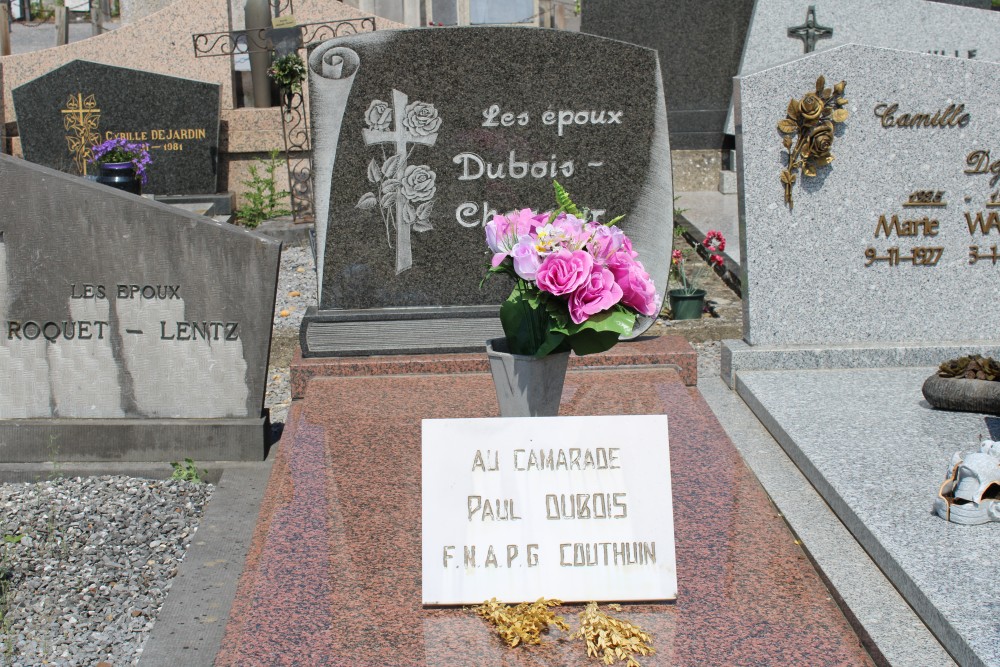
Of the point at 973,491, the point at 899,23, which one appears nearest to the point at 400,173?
the point at 973,491

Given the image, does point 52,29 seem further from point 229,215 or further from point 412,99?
point 412,99

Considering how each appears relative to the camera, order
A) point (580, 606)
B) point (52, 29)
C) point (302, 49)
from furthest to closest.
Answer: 1. point (52, 29)
2. point (302, 49)
3. point (580, 606)

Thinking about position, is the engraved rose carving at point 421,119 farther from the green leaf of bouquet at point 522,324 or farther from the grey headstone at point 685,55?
the grey headstone at point 685,55

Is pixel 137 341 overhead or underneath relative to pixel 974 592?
overhead

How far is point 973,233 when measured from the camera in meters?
5.30

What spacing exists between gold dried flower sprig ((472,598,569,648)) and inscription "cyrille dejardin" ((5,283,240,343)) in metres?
2.32

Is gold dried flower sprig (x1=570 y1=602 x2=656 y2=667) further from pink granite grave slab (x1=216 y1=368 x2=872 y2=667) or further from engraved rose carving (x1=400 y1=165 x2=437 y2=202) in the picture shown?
engraved rose carving (x1=400 y1=165 x2=437 y2=202)

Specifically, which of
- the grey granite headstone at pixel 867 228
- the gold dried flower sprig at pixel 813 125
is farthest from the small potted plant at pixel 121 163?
the gold dried flower sprig at pixel 813 125

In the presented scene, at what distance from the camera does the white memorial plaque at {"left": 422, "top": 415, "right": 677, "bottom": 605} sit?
2516 mm

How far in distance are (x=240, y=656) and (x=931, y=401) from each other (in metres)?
3.41

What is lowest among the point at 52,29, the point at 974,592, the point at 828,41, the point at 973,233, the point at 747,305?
the point at 974,592

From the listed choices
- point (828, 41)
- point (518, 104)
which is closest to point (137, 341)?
point (518, 104)

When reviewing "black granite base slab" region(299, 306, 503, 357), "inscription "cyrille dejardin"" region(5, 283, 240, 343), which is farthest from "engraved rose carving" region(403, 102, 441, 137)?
"inscription "cyrille dejardin"" region(5, 283, 240, 343)

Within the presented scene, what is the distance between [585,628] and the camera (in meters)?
2.38
